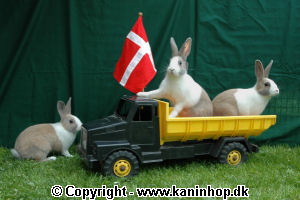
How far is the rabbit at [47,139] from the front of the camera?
3.60 meters

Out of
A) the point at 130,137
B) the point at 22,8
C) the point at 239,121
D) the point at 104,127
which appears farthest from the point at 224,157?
the point at 22,8

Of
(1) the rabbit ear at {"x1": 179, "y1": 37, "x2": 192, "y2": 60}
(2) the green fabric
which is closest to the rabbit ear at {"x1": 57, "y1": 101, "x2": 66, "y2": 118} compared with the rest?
(2) the green fabric

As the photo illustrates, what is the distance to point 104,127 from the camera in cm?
309

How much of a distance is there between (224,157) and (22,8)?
330 centimetres

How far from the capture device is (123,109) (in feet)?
11.2

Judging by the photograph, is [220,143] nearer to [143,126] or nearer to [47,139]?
[143,126]

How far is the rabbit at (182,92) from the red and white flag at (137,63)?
0.16m

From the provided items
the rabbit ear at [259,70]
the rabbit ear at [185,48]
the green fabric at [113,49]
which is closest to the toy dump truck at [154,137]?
the rabbit ear at [259,70]

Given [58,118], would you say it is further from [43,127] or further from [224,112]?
[224,112]

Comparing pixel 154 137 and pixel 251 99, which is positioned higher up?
pixel 251 99

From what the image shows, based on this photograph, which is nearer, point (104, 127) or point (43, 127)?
point (104, 127)

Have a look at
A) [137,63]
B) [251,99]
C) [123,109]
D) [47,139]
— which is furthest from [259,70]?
[47,139]

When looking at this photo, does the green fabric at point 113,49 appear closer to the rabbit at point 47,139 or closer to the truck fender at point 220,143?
the rabbit at point 47,139

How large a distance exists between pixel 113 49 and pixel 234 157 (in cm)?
220
